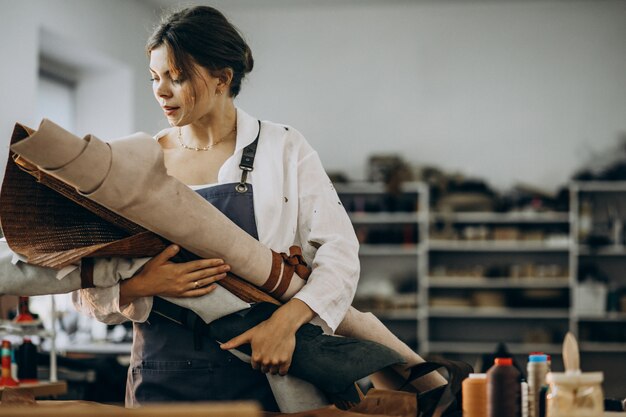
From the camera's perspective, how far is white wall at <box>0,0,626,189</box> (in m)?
8.43

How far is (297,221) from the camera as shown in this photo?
5.59ft

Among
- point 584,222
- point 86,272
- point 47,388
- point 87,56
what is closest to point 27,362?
point 47,388

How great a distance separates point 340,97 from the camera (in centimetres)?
874

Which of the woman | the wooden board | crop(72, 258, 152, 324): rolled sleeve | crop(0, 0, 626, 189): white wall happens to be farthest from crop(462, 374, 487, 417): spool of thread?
crop(0, 0, 626, 189): white wall

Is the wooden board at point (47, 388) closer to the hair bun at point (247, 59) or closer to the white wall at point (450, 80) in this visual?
the hair bun at point (247, 59)

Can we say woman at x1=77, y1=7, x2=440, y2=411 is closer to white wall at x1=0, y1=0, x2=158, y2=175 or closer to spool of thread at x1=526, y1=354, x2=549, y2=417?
spool of thread at x1=526, y1=354, x2=549, y2=417

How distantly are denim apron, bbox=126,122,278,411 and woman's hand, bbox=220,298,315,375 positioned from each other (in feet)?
0.34

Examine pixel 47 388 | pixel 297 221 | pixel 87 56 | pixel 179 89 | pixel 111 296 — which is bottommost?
pixel 47 388

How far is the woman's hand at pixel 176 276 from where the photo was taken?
1.45 m

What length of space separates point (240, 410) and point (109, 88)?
7251mm

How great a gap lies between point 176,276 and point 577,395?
665 millimetres

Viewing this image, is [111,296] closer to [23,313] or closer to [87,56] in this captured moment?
[23,313]

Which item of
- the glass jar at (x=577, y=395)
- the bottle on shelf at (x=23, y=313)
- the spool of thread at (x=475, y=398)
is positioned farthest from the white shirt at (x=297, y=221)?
the bottle on shelf at (x=23, y=313)

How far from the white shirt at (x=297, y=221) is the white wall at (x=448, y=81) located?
21.7ft
